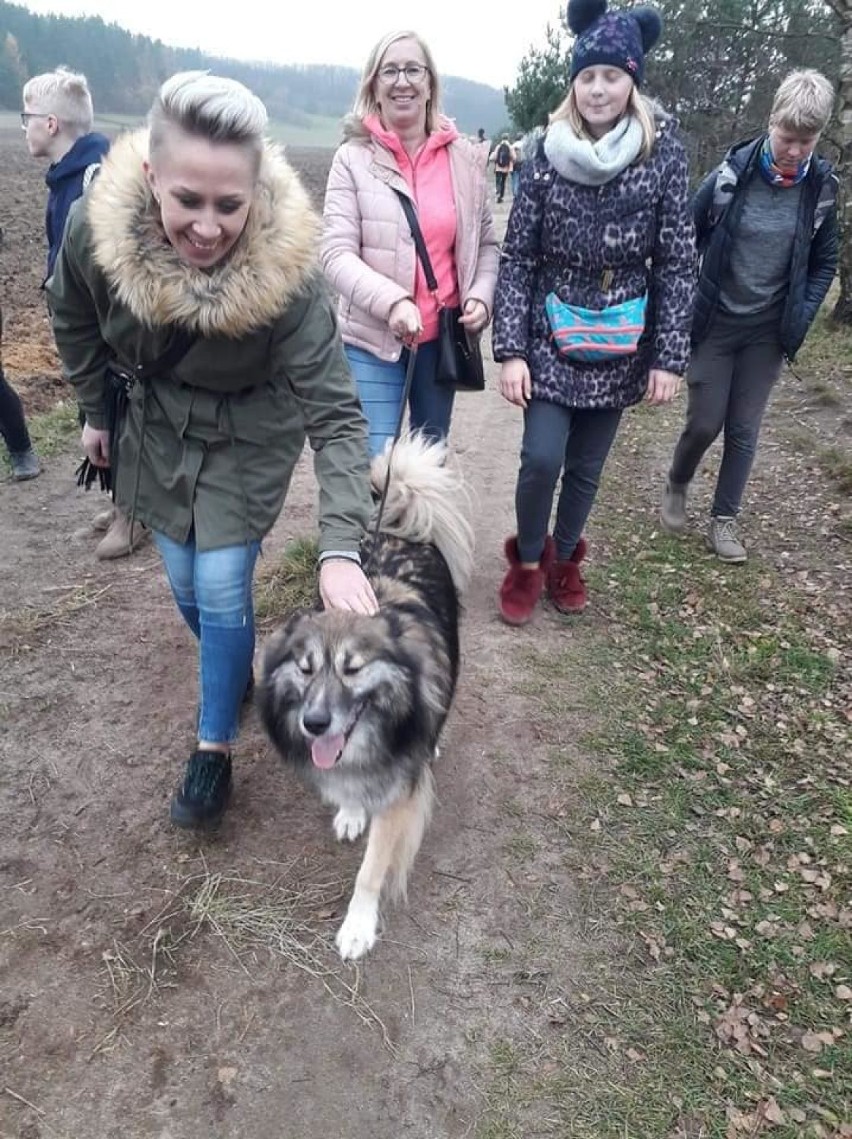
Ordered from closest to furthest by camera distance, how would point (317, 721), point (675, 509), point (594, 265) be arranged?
point (317, 721) → point (594, 265) → point (675, 509)

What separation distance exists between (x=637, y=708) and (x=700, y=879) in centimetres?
90

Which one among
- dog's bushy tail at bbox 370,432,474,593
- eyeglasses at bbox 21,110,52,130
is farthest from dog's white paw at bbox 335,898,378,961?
eyeglasses at bbox 21,110,52,130

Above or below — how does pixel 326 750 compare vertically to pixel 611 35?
below

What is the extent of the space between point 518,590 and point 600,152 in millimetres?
1921

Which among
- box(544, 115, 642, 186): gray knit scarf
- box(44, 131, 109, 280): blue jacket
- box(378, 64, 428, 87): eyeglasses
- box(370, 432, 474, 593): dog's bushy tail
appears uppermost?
box(378, 64, 428, 87): eyeglasses

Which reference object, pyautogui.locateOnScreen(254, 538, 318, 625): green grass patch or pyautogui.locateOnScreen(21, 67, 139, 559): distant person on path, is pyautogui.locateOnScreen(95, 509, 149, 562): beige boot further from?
pyautogui.locateOnScreen(21, 67, 139, 559): distant person on path

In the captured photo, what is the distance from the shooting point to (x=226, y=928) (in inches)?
95.7

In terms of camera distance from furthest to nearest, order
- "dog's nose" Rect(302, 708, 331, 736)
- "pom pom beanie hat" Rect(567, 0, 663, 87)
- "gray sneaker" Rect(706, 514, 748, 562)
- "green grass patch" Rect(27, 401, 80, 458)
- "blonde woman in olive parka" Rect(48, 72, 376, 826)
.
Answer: "green grass patch" Rect(27, 401, 80, 458) < "gray sneaker" Rect(706, 514, 748, 562) < "pom pom beanie hat" Rect(567, 0, 663, 87) < "dog's nose" Rect(302, 708, 331, 736) < "blonde woman in olive parka" Rect(48, 72, 376, 826)

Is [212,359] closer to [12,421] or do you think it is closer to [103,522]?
[103,522]

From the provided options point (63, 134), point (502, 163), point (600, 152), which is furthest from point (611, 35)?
point (502, 163)

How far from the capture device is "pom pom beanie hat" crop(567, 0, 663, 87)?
2.97m

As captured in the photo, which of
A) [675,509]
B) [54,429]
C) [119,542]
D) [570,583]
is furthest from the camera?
[54,429]

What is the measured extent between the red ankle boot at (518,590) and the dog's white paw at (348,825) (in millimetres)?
1513

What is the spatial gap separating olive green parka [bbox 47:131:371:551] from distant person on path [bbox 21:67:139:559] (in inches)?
83.6
